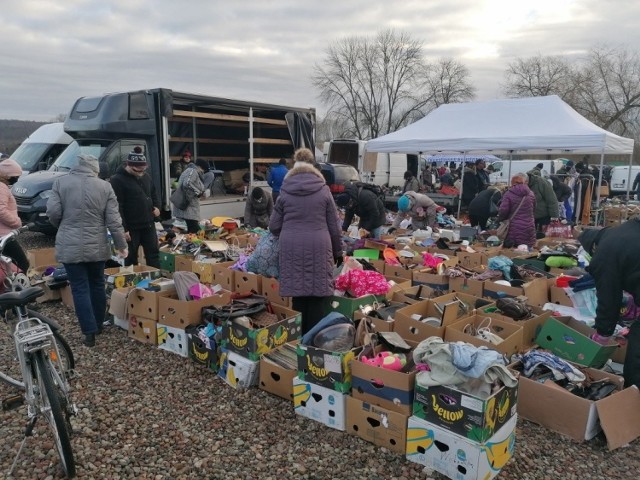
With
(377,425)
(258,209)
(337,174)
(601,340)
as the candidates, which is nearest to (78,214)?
(377,425)

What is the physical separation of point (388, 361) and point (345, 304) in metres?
1.35

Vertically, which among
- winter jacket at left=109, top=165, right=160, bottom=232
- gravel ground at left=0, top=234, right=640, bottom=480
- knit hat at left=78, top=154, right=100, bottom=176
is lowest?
gravel ground at left=0, top=234, right=640, bottom=480

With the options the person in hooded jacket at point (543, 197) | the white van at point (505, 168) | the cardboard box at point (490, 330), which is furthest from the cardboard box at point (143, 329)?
the white van at point (505, 168)

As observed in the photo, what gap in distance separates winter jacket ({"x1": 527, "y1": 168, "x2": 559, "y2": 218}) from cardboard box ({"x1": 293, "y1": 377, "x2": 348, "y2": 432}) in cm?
670

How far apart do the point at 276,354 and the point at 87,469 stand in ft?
4.85

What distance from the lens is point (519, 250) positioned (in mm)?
6867

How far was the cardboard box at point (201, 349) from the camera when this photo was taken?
4.02m

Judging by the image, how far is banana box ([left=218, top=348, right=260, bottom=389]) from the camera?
12.3 feet

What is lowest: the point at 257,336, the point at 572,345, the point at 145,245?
the point at 572,345

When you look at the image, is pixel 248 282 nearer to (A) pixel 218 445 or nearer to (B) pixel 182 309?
(B) pixel 182 309

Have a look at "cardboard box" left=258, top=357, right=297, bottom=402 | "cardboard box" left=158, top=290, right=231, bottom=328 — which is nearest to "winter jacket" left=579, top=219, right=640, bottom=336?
"cardboard box" left=258, top=357, right=297, bottom=402

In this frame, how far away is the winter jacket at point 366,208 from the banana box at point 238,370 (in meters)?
3.71

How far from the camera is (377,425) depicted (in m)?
3.08

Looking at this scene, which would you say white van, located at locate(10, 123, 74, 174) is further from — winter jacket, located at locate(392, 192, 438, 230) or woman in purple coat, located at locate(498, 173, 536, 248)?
woman in purple coat, located at locate(498, 173, 536, 248)
